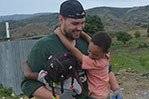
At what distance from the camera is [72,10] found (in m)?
1.87

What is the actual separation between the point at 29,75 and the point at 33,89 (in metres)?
0.12

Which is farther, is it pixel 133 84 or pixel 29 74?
pixel 133 84

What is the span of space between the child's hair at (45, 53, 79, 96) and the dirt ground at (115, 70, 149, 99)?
5221mm

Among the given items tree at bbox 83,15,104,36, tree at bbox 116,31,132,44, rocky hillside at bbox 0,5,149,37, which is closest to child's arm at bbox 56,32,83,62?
tree at bbox 83,15,104,36

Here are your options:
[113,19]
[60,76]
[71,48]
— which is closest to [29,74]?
[60,76]

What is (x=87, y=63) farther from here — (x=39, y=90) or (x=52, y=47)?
(x=39, y=90)

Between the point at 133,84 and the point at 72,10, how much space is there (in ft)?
21.3

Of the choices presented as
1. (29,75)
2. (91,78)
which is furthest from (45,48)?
(91,78)

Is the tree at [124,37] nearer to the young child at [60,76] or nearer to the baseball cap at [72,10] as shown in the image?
the baseball cap at [72,10]

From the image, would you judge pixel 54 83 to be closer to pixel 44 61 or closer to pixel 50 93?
pixel 50 93

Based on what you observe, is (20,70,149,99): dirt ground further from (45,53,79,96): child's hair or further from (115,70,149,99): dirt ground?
(45,53,79,96): child's hair

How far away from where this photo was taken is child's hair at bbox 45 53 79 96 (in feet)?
5.28

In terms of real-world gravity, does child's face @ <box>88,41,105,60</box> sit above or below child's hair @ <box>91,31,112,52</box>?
below

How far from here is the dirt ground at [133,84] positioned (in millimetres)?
6664
